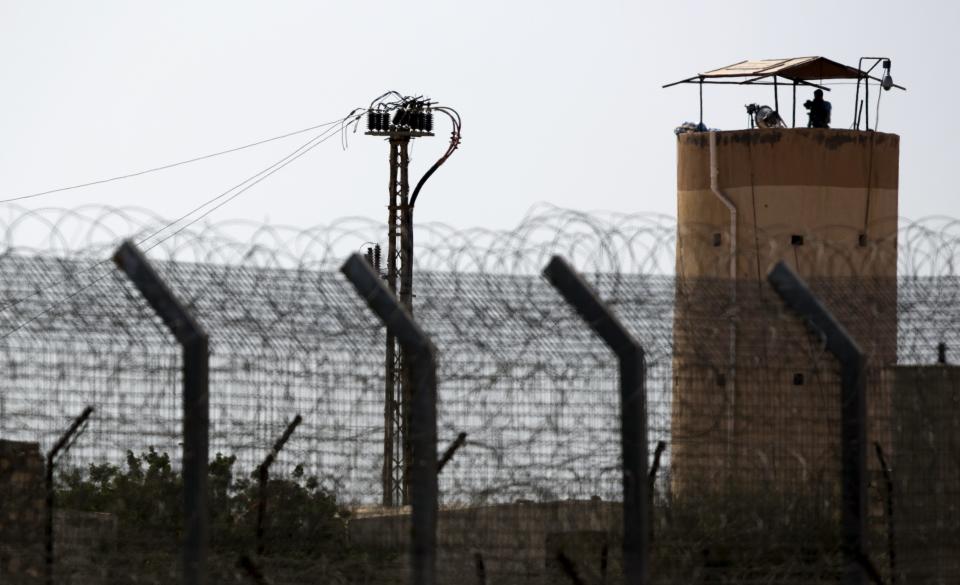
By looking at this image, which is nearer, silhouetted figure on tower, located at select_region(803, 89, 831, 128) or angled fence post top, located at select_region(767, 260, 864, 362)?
angled fence post top, located at select_region(767, 260, 864, 362)

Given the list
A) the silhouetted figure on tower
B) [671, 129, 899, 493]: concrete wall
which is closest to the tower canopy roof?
the silhouetted figure on tower

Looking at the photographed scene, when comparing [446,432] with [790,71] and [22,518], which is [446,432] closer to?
[22,518]

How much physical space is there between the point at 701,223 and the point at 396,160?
851 cm

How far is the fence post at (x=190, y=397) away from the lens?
264 inches

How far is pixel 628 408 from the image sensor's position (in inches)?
275

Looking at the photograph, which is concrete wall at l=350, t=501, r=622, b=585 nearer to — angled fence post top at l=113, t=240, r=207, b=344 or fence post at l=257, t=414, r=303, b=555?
fence post at l=257, t=414, r=303, b=555

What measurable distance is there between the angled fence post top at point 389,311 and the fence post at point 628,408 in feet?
2.06

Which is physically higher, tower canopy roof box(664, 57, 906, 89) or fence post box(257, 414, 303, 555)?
tower canopy roof box(664, 57, 906, 89)

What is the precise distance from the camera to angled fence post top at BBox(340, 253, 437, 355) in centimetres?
679

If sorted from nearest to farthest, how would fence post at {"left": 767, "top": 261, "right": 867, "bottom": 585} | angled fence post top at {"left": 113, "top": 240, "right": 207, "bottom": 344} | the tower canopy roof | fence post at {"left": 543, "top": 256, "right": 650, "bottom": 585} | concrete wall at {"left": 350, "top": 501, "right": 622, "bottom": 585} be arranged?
angled fence post top at {"left": 113, "top": 240, "right": 207, "bottom": 344} → fence post at {"left": 543, "top": 256, "right": 650, "bottom": 585} → fence post at {"left": 767, "top": 261, "right": 867, "bottom": 585} → concrete wall at {"left": 350, "top": 501, "right": 622, "bottom": 585} → the tower canopy roof

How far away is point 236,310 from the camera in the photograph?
23.4 feet

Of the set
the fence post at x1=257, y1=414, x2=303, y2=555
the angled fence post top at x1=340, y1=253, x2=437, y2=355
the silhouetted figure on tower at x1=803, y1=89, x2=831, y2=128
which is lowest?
the fence post at x1=257, y1=414, x2=303, y2=555

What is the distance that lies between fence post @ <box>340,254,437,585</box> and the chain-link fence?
210 mm

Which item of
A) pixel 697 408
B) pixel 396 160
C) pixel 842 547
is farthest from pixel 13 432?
pixel 396 160
